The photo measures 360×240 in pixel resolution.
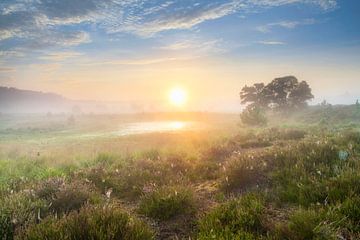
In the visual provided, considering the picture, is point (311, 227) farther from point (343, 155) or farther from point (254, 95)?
point (254, 95)

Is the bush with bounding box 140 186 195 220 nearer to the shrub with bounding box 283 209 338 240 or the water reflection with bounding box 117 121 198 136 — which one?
the shrub with bounding box 283 209 338 240

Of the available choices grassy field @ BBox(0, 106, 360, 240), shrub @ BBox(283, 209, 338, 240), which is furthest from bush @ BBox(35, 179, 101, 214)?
shrub @ BBox(283, 209, 338, 240)

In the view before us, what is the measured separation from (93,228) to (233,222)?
2.21 metres

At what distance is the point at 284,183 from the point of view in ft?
24.0

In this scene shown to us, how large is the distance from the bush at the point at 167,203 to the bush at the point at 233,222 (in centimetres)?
91

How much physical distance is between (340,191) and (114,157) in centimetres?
1040

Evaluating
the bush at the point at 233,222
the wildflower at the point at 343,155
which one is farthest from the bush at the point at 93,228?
the wildflower at the point at 343,155

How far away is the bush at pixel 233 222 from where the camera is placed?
460cm

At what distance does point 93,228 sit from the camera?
4.55 metres

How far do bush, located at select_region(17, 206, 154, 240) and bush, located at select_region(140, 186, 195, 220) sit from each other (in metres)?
1.18

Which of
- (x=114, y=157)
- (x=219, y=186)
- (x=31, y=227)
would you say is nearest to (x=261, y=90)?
(x=114, y=157)

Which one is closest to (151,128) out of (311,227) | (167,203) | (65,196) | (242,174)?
(242,174)

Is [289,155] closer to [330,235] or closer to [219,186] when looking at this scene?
[219,186]

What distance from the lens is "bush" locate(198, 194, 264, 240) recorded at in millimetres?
4598
